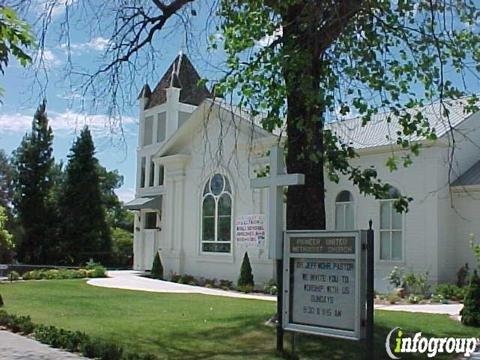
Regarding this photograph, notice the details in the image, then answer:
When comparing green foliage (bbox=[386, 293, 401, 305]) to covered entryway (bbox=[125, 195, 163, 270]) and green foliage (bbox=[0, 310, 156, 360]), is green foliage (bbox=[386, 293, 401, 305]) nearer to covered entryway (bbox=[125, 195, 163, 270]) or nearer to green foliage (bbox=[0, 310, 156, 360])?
green foliage (bbox=[0, 310, 156, 360])

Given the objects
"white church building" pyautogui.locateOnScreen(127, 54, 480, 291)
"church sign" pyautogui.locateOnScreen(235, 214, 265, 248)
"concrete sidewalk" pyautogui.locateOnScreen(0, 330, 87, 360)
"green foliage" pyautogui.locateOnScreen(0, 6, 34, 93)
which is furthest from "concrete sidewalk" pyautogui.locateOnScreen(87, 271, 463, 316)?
"green foliage" pyautogui.locateOnScreen(0, 6, 34, 93)

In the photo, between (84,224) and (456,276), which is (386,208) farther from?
(84,224)

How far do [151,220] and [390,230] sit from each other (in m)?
15.8

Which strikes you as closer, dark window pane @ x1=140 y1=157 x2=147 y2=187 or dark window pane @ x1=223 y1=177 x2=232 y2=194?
dark window pane @ x1=223 y1=177 x2=232 y2=194

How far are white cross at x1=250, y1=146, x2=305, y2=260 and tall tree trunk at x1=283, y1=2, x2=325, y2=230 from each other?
63cm

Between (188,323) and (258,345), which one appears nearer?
(258,345)

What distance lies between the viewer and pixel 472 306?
1323 cm

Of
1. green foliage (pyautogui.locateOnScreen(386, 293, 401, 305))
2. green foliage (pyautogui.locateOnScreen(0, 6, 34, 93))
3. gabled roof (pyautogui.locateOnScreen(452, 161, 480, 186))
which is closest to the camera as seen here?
green foliage (pyautogui.locateOnScreen(0, 6, 34, 93))

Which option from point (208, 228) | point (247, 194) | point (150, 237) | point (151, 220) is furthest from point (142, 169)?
point (247, 194)

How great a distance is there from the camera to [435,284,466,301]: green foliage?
63.6ft

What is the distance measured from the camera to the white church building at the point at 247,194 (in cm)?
2131

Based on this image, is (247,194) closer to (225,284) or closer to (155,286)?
(225,284)

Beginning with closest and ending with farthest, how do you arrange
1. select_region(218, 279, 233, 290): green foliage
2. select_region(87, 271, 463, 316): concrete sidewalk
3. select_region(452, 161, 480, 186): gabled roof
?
1. select_region(87, 271, 463, 316): concrete sidewalk
2. select_region(452, 161, 480, 186): gabled roof
3. select_region(218, 279, 233, 290): green foliage

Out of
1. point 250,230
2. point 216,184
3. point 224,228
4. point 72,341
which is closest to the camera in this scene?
point 72,341
